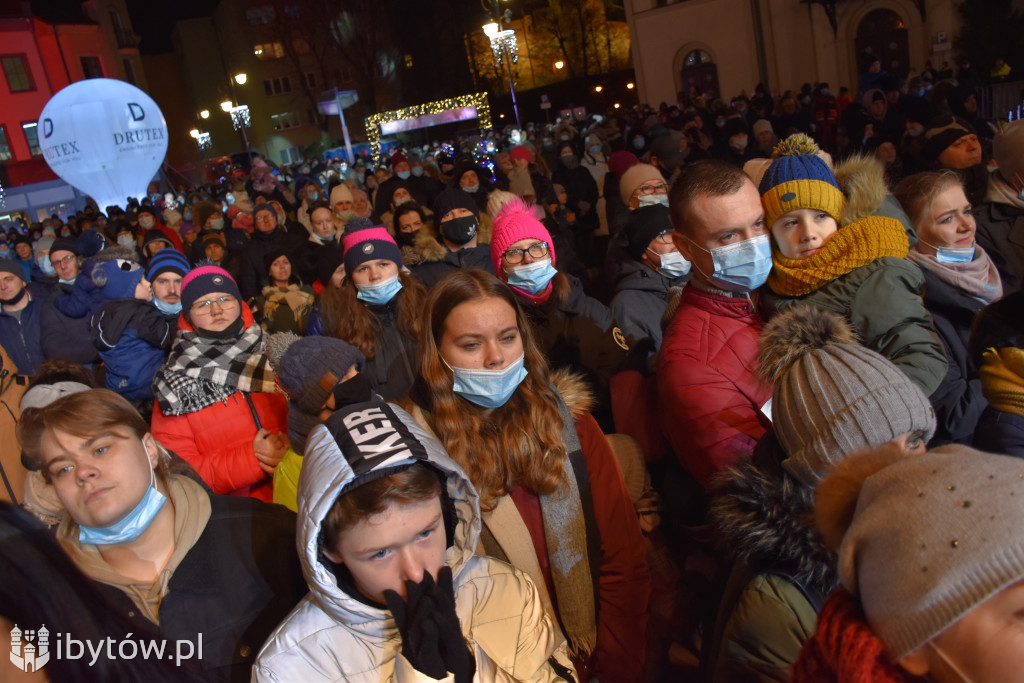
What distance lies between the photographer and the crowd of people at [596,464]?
136 cm

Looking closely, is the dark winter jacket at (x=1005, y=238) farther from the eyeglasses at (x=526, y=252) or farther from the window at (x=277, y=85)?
the window at (x=277, y=85)

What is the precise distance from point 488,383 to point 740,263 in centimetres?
108

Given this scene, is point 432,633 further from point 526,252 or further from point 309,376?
point 526,252

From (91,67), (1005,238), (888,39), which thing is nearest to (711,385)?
(1005,238)

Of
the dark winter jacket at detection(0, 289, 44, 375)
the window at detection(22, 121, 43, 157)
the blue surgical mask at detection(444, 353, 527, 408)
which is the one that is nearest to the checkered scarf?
the blue surgical mask at detection(444, 353, 527, 408)

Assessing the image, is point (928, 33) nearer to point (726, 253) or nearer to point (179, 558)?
point (726, 253)

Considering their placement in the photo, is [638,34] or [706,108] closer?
Answer: [706,108]

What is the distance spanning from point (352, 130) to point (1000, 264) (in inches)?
2037

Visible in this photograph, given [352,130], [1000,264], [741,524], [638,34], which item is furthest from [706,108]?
[352,130]

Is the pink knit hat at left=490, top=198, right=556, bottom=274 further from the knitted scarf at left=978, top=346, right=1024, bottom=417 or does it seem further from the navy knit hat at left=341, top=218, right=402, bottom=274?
the knitted scarf at left=978, top=346, right=1024, bottom=417

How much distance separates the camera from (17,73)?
3600 centimetres

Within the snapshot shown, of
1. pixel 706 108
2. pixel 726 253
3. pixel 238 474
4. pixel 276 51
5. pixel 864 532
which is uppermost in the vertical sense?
pixel 276 51

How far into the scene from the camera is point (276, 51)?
176 feet

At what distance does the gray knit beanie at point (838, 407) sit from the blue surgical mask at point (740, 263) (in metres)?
0.81
